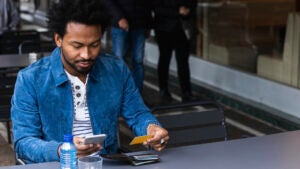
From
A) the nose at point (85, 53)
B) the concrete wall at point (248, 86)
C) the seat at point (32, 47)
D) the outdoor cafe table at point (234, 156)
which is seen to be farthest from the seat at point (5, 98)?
the concrete wall at point (248, 86)

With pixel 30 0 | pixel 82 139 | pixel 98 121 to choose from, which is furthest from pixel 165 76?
pixel 30 0

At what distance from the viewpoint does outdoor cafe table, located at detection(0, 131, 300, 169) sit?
2812mm

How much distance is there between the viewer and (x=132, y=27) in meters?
6.94

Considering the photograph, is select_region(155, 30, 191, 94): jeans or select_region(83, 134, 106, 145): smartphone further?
select_region(155, 30, 191, 94): jeans

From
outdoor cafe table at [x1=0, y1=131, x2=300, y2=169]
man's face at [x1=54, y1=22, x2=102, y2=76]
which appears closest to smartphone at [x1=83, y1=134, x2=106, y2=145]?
outdoor cafe table at [x1=0, y1=131, x2=300, y2=169]

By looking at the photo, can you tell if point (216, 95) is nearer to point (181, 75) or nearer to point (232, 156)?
point (181, 75)

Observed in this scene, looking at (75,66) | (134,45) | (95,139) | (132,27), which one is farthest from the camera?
(134,45)

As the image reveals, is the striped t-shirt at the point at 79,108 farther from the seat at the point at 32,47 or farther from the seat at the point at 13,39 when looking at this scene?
the seat at the point at 13,39

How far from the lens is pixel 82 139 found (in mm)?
2680

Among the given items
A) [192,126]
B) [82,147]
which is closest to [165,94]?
[192,126]

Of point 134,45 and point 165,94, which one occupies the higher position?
point 134,45

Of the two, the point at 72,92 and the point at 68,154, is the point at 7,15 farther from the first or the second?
the point at 68,154

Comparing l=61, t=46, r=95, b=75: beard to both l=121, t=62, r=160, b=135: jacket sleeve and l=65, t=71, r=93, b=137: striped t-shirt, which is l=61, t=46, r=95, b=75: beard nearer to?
l=65, t=71, r=93, b=137: striped t-shirt

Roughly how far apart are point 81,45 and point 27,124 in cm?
45
